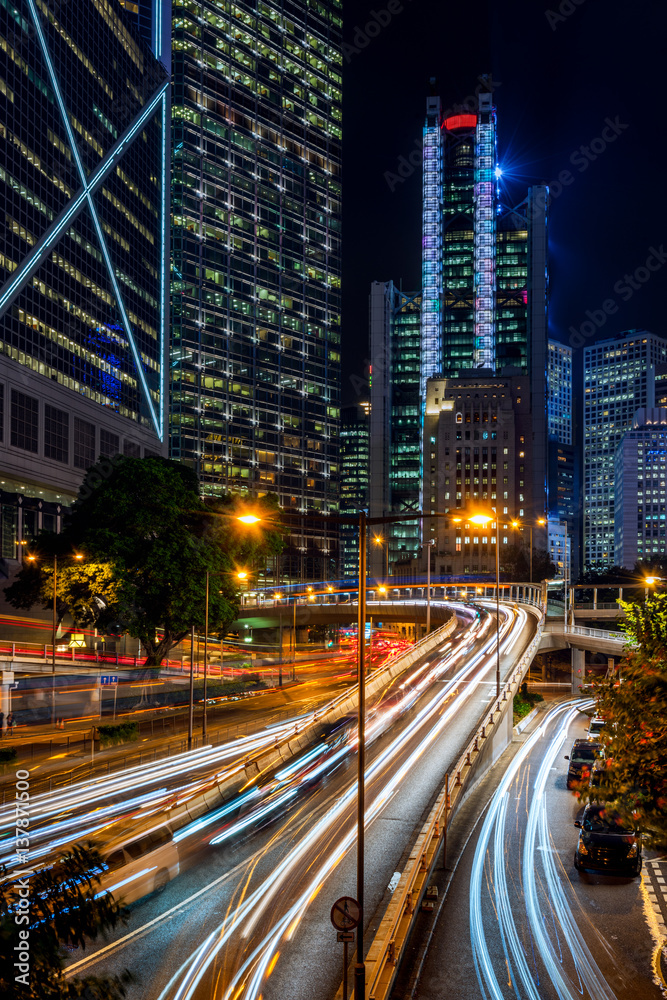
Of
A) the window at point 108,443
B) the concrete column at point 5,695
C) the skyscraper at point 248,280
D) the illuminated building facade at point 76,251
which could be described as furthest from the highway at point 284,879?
the skyscraper at point 248,280

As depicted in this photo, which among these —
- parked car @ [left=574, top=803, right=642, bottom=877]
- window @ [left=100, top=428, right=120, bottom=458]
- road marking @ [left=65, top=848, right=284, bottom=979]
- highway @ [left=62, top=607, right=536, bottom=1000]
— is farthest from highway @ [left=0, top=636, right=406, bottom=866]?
window @ [left=100, top=428, right=120, bottom=458]

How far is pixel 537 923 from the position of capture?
71.6 ft

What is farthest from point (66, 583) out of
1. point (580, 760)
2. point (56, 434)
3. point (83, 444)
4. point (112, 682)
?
point (83, 444)

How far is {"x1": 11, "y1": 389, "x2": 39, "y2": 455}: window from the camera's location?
301ft

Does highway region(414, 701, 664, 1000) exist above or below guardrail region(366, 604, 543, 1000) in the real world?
below

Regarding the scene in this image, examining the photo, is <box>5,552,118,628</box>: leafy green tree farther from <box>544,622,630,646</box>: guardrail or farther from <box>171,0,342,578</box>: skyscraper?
<box>171,0,342,578</box>: skyscraper

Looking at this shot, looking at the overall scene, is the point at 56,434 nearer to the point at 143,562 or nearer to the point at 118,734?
the point at 143,562

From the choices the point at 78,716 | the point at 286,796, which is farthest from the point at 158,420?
the point at 286,796

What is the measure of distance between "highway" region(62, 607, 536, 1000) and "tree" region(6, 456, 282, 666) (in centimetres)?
2027

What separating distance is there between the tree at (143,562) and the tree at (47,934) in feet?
158

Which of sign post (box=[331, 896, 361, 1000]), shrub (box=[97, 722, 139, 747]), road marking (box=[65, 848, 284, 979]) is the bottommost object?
shrub (box=[97, 722, 139, 747])

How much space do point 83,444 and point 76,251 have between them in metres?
26.3

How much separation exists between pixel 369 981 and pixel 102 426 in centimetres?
10432

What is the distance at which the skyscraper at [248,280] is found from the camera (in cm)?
17275
